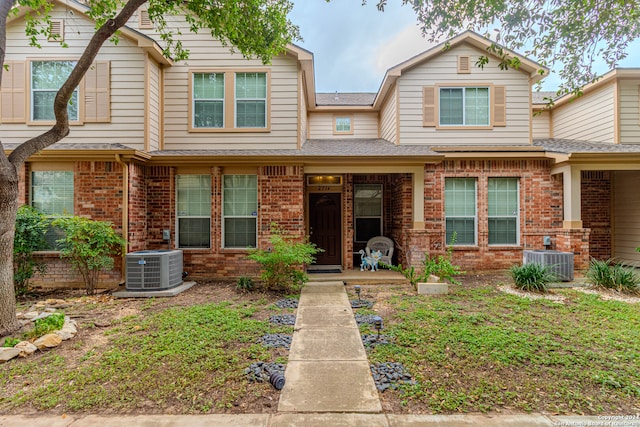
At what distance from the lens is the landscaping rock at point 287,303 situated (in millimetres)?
5794

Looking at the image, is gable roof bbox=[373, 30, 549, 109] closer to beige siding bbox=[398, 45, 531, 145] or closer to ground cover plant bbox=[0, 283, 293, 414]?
beige siding bbox=[398, 45, 531, 145]

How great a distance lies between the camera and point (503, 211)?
8438mm

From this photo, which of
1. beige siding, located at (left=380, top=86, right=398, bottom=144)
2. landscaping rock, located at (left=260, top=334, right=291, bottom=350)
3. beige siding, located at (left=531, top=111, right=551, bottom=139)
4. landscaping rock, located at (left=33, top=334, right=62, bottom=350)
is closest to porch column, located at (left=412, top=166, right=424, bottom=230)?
beige siding, located at (left=380, top=86, right=398, bottom=144)

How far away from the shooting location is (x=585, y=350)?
3.83 m

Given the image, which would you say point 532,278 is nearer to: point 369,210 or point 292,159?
point 369,210

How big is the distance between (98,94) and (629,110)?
45.9ft

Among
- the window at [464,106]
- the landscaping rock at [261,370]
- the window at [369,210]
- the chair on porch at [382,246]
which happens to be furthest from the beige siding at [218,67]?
the landscaping rock at [261,370]

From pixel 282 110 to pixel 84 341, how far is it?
6268 mm

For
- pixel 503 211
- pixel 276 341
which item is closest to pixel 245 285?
pixel 276 341

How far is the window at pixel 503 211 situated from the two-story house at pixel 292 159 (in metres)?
0.04

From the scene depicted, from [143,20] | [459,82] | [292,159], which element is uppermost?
[143,20]

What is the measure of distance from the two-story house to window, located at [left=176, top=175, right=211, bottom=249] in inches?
1.4

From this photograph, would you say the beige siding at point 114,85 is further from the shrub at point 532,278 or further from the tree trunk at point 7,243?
the shrub at point 532,278

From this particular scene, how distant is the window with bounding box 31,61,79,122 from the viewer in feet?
24.7
